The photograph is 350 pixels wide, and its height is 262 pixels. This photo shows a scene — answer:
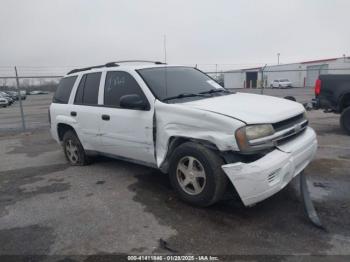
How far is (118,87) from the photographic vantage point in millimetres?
4688

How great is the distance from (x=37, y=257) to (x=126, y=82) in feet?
8.46

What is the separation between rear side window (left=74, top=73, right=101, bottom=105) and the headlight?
2766 millimetres

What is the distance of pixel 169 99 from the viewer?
4.07m

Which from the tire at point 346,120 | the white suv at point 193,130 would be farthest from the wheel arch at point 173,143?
the tire at point 346,120

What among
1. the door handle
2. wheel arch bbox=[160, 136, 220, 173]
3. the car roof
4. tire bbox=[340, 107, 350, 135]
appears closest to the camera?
wheel arch bbox=[160, 136, 220, 173]

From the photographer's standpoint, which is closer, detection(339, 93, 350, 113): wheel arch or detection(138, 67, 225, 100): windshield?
detection(138, 67, 225, 100): windshield

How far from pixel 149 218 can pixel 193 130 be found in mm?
1154

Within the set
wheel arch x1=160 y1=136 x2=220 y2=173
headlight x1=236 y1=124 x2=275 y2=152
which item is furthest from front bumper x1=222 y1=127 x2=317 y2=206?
wheel arch x1=160 y1=136 x2=220 y2=173

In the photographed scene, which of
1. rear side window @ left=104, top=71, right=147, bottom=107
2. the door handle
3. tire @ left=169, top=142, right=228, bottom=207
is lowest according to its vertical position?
tire @ left=169, top=142, right=228, bottom=207

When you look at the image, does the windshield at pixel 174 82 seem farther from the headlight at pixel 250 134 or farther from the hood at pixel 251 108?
the headlight at pixel 250 134

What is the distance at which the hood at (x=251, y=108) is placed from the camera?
11.0 feet

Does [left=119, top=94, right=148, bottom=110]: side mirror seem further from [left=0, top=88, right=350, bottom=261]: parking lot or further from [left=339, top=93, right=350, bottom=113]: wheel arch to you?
[left=339, top=93, right=350, bottom=113]: wheel arch

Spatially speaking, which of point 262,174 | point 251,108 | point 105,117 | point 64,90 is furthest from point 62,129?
point 262,174

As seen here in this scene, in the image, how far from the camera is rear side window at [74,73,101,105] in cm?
510
